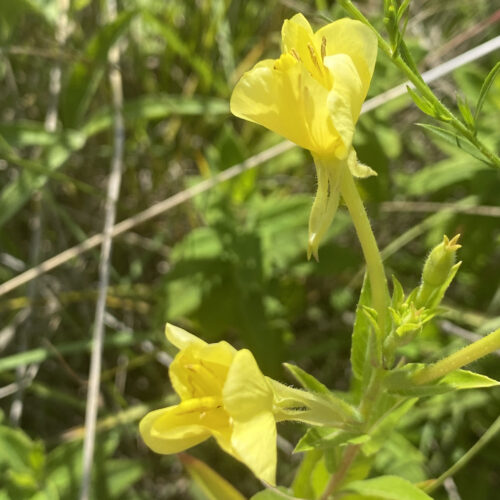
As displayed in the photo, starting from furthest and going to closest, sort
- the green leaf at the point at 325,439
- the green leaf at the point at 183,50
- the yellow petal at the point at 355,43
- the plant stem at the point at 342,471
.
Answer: the green leaf at the point at 183,50 < the plant stem at the point at 342,471 < the green leaf at the point at 325,439 < the yellow petal at the point at 355,43

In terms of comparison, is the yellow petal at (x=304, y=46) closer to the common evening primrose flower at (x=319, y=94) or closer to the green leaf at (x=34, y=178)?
the common evening primrose flower at (x=319, y=94)

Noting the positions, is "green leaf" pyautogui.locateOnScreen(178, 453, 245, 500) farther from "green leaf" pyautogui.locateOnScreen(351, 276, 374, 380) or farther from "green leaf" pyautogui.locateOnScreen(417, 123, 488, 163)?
"green leaf" pyautogui.locateOnScreen(417, 123, 488, 163)

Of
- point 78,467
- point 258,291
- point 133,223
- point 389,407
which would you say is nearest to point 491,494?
point 258,291

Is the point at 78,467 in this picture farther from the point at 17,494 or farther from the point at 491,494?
the point at 491,494

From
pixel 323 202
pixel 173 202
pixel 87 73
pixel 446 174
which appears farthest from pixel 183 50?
pixel 323 202

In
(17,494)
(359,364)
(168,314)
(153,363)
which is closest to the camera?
(359,364)

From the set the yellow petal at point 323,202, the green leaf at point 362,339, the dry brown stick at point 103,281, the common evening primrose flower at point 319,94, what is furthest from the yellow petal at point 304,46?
the dry brown stick at point 103,281
